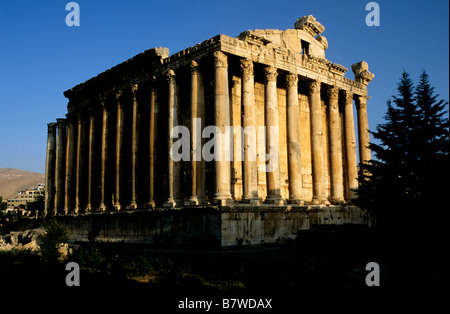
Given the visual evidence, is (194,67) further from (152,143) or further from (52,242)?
(52,242)

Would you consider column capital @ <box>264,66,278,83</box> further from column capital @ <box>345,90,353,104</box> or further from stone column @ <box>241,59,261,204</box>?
column capital @ <box>345,90,353,104</box>

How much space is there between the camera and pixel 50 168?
36219 millimetres

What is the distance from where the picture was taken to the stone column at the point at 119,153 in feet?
88.2

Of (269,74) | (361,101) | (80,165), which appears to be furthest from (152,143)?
(361,101)

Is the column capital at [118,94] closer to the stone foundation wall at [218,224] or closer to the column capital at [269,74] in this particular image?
the stone foundation wall at [218,224]

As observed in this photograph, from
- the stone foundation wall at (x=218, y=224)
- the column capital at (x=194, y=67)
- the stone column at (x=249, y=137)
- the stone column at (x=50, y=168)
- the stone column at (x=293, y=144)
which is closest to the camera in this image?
the stone foundation wall at (x=218, y=224)

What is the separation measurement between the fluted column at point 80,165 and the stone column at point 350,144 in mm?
19619

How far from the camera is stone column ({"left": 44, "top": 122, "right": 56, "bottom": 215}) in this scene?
3550cm

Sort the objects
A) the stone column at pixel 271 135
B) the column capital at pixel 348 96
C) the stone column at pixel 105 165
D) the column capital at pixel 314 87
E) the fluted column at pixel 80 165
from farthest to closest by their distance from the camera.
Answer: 1. the fluted column at pixel 80 165
2. the stone column at pixel 105 165
3. the column capital at pixel 348 96
4. the column capital at pixel 314 87
5. the stone column at pixel 271 135

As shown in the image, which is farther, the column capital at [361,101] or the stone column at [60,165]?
the stone column at [60,165]

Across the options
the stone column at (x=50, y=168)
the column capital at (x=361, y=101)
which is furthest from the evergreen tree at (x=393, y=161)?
the stone column at (x=50, y=168)

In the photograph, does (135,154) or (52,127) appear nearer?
(135,154)

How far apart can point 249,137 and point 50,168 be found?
2230 cm

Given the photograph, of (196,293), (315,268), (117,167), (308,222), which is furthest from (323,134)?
(196,293)
